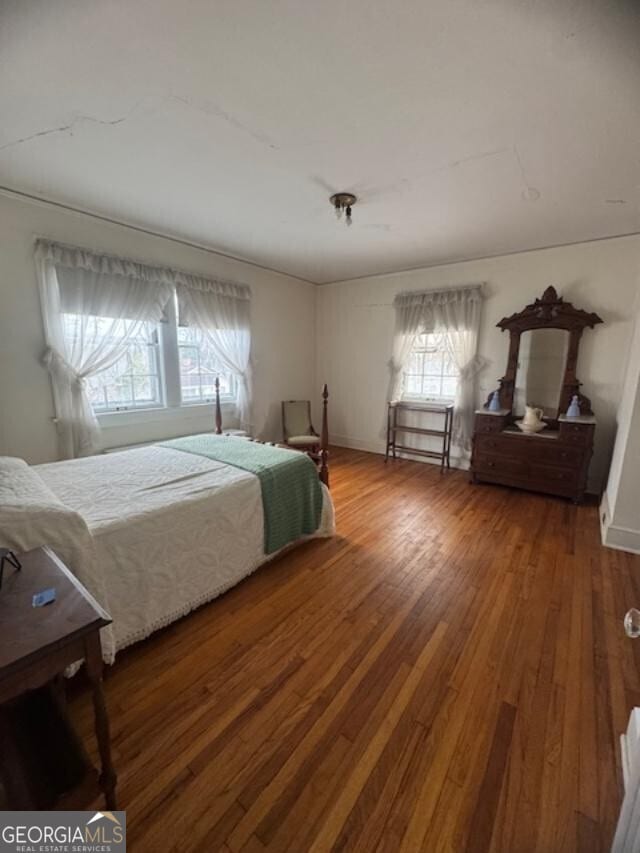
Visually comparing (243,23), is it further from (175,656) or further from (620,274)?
(620,274)

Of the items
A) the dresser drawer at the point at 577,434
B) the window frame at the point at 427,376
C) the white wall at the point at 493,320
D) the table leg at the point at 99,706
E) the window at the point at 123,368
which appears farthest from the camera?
the window frame at the point at 427,376

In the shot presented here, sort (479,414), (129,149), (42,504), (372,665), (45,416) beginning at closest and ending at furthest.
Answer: (42,504)
(372,665)
(129,149)
(45,416)
(479,414)

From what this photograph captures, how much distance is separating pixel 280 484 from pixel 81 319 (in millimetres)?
2210

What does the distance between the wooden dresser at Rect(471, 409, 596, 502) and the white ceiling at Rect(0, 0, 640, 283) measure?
175cm

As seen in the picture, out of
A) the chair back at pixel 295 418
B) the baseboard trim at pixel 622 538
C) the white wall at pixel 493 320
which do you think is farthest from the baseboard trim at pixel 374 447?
the baseboard trim at pixel 622 538

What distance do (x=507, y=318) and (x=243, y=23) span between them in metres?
3.33

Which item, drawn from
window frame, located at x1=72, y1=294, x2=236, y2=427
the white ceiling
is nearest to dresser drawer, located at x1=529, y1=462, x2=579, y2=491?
the white ceiling

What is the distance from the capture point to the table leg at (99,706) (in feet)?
3.02

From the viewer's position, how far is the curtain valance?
2.63 metres

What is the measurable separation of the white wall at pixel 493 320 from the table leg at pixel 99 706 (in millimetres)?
4064

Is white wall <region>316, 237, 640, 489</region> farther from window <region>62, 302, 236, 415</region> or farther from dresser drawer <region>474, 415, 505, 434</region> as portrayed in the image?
window <region>62, 302, 236, 415</region>

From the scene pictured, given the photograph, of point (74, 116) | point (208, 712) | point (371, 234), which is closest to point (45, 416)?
point (74, 116)

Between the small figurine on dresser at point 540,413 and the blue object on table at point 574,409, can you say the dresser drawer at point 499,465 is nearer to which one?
the small figurine on dresser at point 540,413

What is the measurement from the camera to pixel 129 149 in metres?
1.89
